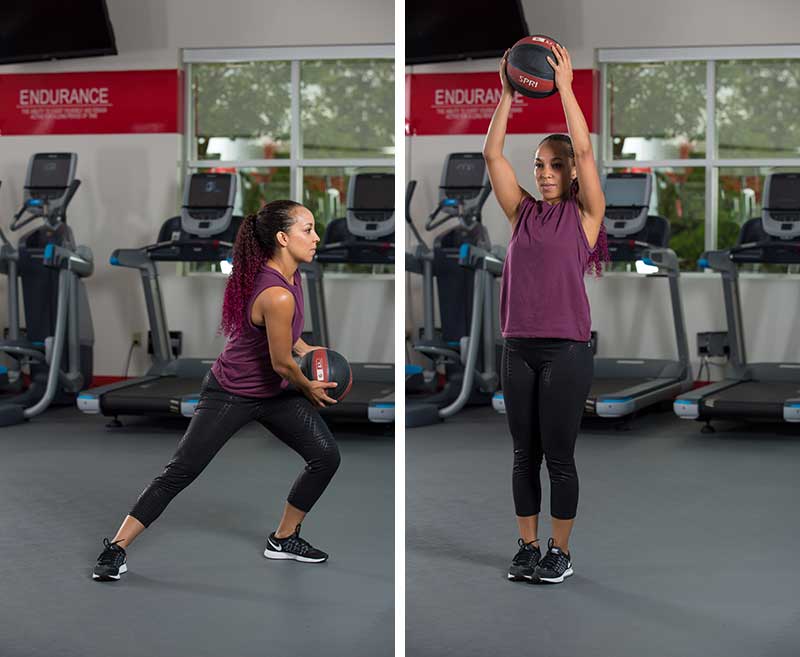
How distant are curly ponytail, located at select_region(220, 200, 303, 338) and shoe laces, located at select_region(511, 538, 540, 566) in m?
1.10

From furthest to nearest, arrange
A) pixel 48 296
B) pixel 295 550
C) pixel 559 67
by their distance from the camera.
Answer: pixel 48 296, pixel 295 550, pixel 559 67

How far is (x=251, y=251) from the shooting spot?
3254mm

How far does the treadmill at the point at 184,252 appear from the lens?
21.6 ft

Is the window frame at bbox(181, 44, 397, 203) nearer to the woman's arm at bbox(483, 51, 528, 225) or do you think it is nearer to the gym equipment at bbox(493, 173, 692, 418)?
the gym equipment at bbox(493, 173, 692, 418)

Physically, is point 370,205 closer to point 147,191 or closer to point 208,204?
point 208,204

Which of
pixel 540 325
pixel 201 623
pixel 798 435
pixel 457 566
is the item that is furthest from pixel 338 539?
pixel 798 435

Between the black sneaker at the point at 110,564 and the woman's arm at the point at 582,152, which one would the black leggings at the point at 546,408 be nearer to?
the woman's arm at the point at 582,152

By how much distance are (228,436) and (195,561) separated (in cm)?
50

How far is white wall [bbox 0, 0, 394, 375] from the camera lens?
304 inches

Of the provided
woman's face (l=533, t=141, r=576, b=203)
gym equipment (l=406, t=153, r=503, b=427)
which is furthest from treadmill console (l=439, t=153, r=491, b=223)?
woman's face (l=533, t=141, r=576, b=203)

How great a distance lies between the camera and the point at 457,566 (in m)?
3.33

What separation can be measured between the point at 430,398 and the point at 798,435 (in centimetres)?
216

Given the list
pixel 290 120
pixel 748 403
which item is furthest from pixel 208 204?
pixel 748 403

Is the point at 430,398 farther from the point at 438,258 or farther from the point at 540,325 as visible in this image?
the point at 540,325
